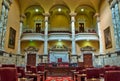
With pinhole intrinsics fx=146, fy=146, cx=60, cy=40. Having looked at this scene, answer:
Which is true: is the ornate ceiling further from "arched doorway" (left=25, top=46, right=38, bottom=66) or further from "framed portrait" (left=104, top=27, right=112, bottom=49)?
"arched doorway" (left=25, top=46, right=38, bottom=66)

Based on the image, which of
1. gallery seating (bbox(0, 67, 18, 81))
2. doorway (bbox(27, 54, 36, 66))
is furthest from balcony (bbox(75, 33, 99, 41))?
gallery seating (bbox(0, 67, 18, 81))

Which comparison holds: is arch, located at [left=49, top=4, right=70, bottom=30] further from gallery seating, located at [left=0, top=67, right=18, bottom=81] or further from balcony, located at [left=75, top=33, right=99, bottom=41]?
gallery seating, located at [left=0, top=67, right=18, bottom=81]

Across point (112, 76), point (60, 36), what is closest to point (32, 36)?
point (60, 36)

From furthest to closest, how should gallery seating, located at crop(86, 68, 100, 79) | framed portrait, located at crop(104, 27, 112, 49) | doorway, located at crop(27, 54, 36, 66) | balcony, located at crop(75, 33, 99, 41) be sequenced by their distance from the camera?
doorway, located at crop(27, 54, 36, 66), balcony, located at crop(75, 33, 99, 41), framed portrait, located at crop(104, 27, 112, 49), gallery seating, located at crop(86, 68, 100, 79)

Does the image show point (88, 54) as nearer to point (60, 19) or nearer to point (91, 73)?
point (60, 19)

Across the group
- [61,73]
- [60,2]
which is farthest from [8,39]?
[60,2]

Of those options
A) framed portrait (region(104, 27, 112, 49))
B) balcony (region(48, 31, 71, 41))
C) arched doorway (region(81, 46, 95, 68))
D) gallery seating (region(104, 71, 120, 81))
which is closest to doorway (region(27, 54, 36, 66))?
balcony (region(48, 31, 71, 41))

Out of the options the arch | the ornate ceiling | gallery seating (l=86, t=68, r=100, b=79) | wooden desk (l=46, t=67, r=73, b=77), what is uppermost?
the ornate ceiling

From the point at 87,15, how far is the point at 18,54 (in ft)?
35.3

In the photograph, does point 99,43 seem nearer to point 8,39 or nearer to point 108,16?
point 108,16

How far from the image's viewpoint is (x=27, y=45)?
18.1 m

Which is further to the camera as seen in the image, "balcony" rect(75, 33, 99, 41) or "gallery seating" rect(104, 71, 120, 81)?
"balcony" rect(75, 33, 99, 41)

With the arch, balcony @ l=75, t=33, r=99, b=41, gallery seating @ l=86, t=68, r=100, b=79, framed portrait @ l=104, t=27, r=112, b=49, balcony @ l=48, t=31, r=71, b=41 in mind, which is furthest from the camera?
the arch

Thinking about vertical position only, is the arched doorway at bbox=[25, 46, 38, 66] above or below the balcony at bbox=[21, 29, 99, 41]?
below
